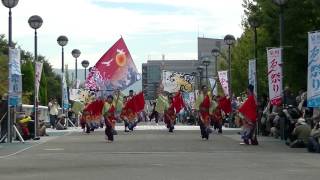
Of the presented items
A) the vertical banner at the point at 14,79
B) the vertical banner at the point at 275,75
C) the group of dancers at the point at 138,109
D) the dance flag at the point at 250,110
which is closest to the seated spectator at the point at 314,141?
the dance flag at the point at 250,110

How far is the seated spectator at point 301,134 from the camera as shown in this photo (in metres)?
22.4

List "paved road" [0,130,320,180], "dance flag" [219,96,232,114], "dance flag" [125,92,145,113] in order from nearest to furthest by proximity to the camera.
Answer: "paved road" [0,130,320,180] → "dance flag" [219,96,232,114] → "dance flag" [125,92,145,113]

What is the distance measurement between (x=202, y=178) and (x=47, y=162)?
531 cm

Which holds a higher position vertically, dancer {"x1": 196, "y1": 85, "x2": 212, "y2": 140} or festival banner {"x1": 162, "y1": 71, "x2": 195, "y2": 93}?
festival banner {"x1": 162, "y1": 71, "x2": 195, "y2": 93}

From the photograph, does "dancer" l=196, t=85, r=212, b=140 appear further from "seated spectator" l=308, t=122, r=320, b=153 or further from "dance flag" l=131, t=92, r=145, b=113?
"dance flag" l=131, t=92, r=145, b=113

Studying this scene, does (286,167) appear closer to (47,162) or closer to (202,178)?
(202,178)

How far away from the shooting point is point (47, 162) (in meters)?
17.6

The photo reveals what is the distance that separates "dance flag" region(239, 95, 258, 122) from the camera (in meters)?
24.9

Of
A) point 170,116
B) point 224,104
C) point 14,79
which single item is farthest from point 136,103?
point 14,79

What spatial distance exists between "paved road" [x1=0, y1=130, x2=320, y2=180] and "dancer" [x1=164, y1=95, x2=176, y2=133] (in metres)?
10.6

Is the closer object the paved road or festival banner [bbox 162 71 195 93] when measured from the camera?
the paved road

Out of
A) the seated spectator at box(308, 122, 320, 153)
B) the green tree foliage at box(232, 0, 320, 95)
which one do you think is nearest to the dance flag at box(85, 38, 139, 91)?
the green tree foliage at box(232, 0, 320, 95)

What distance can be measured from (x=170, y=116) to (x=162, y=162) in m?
18.9

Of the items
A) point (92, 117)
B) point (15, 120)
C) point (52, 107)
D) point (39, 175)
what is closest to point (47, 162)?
point (39, 175)
